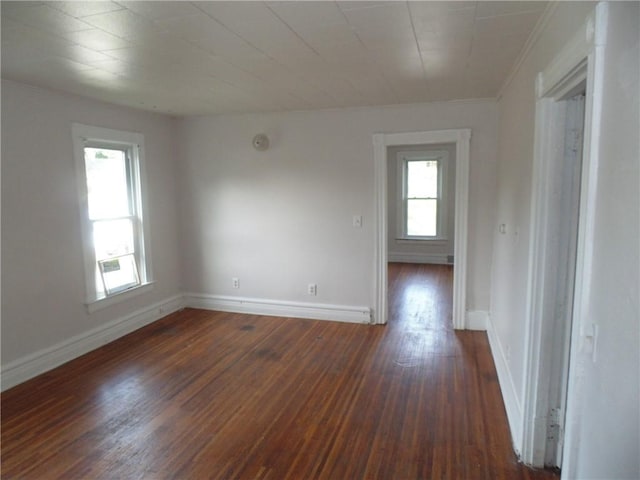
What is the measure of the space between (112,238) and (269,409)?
2557 millimetres

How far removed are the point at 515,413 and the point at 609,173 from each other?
1867 mm

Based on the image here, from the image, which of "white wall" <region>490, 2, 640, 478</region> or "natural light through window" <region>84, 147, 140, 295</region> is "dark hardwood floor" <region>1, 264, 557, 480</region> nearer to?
"natural light through window" <region>84, 147, 140, 295</region>

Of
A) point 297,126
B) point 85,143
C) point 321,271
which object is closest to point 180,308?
point 321,271

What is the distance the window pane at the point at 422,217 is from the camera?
805cm

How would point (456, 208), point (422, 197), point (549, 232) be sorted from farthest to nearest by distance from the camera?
point (422, 197) < point (456, 208) < point (549, 232)

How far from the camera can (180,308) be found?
522 centimetres

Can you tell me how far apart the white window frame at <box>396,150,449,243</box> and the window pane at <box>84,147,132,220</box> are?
5.24 m

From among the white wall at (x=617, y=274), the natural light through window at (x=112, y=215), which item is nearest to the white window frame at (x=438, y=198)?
the natural light through window at (x=112, y=215)

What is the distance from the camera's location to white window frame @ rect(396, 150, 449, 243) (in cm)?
786

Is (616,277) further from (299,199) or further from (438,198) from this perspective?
(438,198)

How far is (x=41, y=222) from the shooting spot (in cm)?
→ 339

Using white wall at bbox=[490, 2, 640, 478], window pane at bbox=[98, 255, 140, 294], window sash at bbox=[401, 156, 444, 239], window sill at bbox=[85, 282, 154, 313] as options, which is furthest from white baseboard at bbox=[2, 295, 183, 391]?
window sash at bbox=[401, 156, 444, 239]

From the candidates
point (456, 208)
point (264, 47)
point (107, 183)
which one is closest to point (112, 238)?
point (107, 183)

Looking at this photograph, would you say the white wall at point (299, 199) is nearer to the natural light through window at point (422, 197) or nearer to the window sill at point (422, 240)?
the window sill at point (422, 240)
